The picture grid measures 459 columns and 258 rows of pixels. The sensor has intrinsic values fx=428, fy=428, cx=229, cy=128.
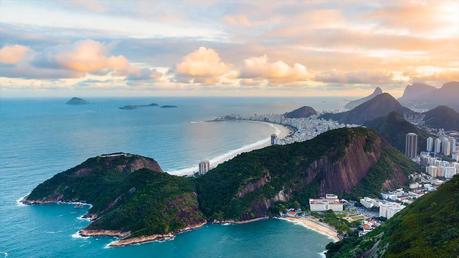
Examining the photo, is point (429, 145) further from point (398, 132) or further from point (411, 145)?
point (411, 145)

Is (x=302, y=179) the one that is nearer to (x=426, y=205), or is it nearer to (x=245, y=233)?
(x=245, y=233)

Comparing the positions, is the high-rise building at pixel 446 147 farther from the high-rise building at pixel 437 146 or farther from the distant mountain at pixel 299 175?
the distant mountain at pixel 299 175

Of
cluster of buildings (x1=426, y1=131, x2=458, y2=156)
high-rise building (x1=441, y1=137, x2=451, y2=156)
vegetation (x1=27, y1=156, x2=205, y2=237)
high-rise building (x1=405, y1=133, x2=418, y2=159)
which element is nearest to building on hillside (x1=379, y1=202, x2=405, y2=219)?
vegetation (x1=27, y1=156, x2=205, y2=237)

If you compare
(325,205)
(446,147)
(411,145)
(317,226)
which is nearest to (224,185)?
(325,205)

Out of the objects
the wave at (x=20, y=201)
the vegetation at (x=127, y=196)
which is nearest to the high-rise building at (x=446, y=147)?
the vegetation at (x=127, y=196)

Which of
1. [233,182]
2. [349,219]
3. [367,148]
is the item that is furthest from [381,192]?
[233,182]

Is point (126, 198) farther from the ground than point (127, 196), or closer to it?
closer to it
